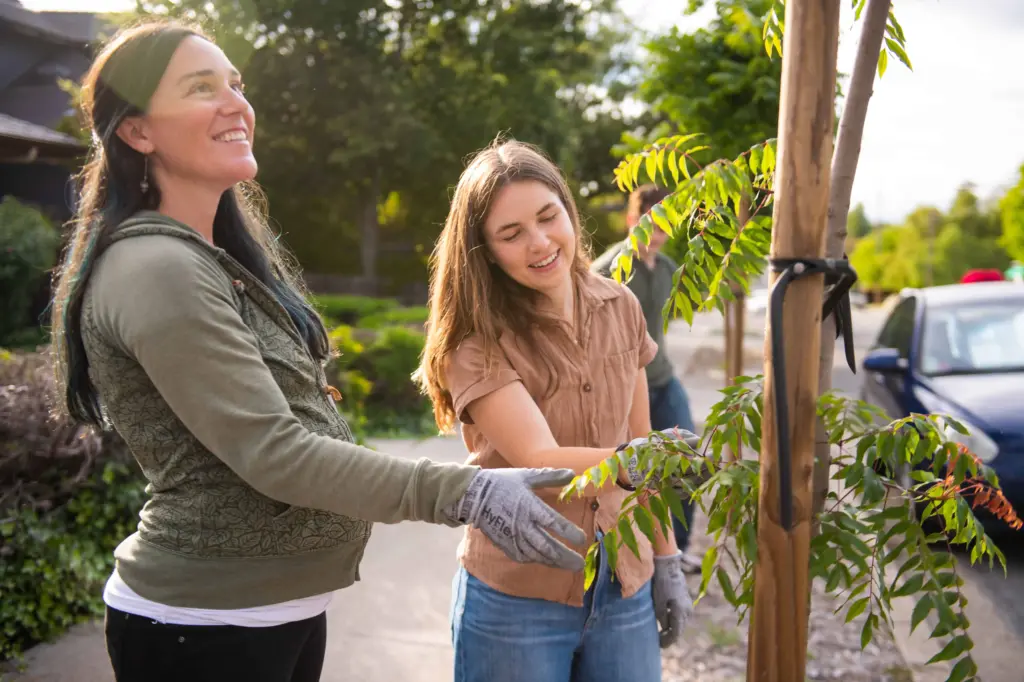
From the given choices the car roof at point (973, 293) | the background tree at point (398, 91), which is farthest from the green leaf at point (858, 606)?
the background tree at point (398, 91)

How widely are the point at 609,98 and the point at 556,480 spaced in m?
28.3

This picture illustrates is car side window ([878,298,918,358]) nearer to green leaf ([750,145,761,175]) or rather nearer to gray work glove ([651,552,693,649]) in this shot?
gray work glove ([651,552,693,649])

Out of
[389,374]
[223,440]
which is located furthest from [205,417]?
[389,374]

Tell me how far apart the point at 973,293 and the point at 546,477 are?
232 inches

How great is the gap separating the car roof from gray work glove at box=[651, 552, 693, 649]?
471 centimetres

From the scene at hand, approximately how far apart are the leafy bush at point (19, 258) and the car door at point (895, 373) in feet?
29.3

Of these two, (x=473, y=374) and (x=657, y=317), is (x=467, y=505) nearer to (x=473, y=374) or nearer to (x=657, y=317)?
(x=473, y=374)

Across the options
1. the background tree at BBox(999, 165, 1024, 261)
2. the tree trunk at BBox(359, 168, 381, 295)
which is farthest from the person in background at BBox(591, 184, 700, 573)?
the background tree at BBox(999, 165, 1024, 261)

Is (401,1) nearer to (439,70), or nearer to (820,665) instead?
(439,70)

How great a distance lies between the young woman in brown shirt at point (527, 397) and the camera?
183cm

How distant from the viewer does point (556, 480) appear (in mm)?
1390

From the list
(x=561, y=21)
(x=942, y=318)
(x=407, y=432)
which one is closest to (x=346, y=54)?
(x=561, y=21)

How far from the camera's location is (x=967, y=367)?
5598 millimetres

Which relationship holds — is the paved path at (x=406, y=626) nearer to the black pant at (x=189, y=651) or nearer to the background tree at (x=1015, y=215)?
the black pant at (x=189, y=651)
